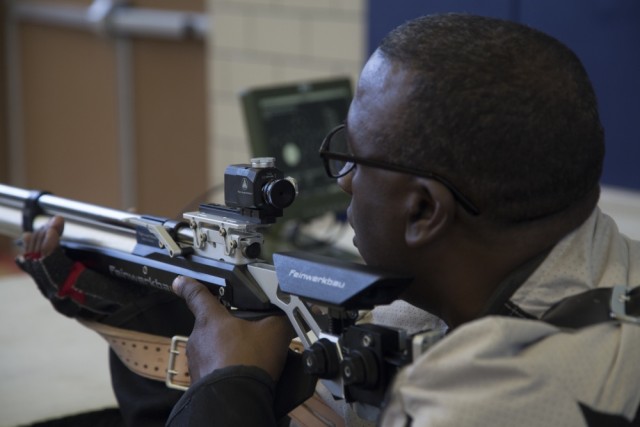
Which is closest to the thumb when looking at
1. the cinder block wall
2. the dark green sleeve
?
the dark green sleeve

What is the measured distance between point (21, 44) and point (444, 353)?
15.7 feet

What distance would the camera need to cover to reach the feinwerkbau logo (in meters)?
0.99

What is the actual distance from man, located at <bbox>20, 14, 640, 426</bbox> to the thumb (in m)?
0.14

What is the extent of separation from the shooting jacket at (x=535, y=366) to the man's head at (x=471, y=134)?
0.04 meters

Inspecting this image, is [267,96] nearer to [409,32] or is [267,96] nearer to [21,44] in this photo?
[409,32]

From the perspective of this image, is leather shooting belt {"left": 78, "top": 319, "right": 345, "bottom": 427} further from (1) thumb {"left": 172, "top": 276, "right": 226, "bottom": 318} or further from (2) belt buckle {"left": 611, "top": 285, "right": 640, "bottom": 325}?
(2) belt buckle {"left": 611, "top": 285, "right": 640, "bottom": 325}

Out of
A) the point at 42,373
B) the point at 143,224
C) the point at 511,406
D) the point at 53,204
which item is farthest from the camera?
the point at 42,373

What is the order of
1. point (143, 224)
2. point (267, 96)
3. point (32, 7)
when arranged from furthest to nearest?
1. point (32, 7)
2. point (267, 96)
3. point (143, 224)

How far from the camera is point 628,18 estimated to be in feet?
8.55

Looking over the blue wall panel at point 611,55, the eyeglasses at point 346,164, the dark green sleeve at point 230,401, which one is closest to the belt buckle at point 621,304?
the eyeglasses at point 346,164

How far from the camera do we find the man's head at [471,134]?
3.05 feet

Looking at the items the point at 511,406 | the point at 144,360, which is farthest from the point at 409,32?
the point at 144,360

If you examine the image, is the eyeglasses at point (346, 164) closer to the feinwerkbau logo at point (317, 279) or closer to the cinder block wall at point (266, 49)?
the feinwerkbau logo at point (317, 279)

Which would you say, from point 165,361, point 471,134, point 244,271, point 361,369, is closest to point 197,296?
point 244,271
